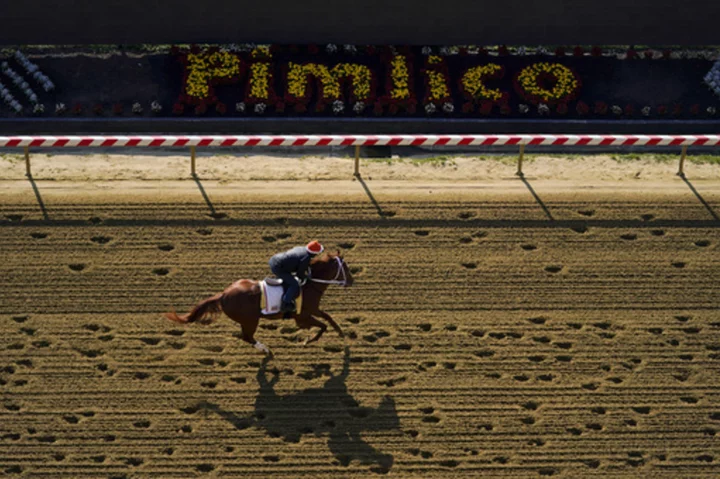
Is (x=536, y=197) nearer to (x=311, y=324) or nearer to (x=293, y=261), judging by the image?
(x=311, y=324)

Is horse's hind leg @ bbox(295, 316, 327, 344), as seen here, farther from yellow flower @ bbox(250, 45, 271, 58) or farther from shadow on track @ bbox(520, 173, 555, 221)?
yellow flower @ bbox(250, 45, 271, 58)

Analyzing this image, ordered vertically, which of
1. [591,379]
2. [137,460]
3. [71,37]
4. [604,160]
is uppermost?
[71,37]

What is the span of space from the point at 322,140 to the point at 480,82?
573cm

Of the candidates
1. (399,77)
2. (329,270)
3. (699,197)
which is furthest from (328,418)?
(399,77)

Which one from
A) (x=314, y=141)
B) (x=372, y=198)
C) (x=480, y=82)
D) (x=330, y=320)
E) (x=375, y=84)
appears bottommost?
(x=330, y=320)

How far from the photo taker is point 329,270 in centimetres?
1642

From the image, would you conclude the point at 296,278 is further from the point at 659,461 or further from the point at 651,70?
the point at 651,70

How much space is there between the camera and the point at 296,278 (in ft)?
53.9

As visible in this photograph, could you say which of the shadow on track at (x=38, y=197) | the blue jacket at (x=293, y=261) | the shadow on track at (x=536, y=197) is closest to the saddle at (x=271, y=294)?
the blue jacket at (x=293, y=261)

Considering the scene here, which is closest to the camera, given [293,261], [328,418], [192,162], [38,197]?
[293,261]

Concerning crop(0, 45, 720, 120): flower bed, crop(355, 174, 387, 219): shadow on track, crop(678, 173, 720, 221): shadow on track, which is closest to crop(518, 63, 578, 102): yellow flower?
crop(0, 45, 720, 120): flower bed

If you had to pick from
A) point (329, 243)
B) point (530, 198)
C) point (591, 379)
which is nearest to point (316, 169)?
point (329, 243)

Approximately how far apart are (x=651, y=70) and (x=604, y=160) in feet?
15.1

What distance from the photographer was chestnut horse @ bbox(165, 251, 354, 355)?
53.6 feet
